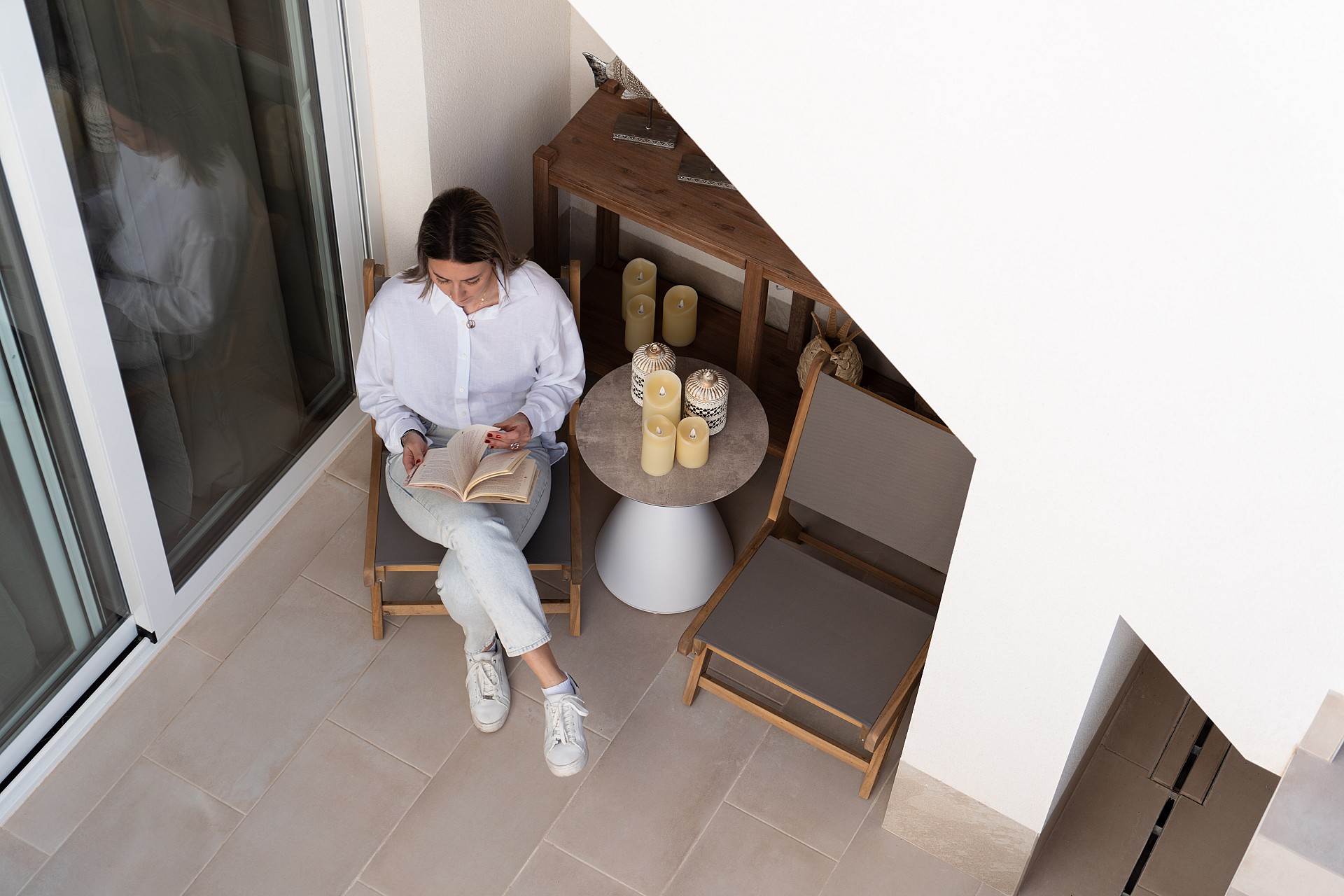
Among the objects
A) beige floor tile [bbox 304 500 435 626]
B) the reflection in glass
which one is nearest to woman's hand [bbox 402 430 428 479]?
beige floor tile [bbox 304 500 435 626]

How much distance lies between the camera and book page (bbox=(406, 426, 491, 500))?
8.61ft

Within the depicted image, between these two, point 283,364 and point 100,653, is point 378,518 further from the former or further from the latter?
point 100,653

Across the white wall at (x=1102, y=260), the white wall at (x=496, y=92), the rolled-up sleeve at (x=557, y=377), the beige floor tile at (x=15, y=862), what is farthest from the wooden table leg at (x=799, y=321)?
the beige floor tile at (x=15, y=862)

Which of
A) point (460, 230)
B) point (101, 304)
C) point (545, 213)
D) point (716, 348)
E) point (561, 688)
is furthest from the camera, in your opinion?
point (716, 348)

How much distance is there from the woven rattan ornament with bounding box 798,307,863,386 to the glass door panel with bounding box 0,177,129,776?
171 cm

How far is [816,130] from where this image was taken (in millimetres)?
1568

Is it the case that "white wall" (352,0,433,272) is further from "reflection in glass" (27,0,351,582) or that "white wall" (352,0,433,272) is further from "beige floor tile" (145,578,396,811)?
"beige floor tile" (145,578,396,811)

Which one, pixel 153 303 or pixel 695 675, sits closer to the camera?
pixel 153 303

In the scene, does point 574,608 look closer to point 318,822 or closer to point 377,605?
point 377,605

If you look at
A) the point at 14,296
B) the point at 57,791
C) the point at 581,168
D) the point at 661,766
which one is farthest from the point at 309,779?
the point at 581,168

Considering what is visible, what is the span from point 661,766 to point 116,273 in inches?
62.3

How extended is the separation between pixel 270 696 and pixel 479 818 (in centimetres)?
61

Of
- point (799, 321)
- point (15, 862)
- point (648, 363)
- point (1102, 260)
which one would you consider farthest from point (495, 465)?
point (1102, 260)

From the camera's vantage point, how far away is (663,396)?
2863 millimetres
